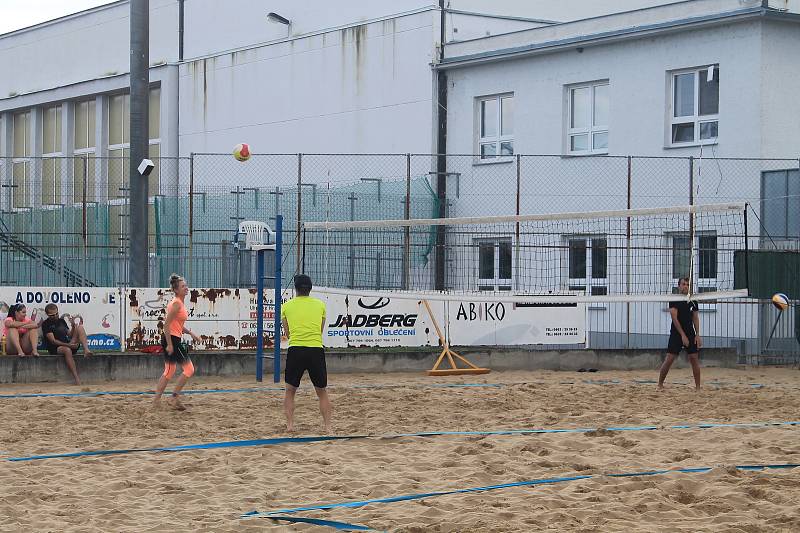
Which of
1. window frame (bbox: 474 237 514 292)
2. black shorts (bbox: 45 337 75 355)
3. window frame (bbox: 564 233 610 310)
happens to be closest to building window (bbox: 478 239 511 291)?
window frame (bbox: 474 237 514 292)

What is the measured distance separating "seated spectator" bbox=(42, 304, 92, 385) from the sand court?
145cm

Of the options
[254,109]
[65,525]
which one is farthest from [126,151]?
[65,525]

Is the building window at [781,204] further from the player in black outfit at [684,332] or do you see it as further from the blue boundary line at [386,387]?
the player in black outfit at [684,332]

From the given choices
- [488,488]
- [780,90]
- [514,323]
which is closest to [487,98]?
[780,90]

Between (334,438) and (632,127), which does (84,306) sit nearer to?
(334,438)

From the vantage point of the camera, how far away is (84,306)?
17.8m

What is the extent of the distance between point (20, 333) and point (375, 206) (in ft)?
29.4

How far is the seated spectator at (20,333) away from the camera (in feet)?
56.3

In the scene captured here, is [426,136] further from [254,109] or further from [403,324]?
[403,324]

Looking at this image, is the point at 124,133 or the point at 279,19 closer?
the point at 279,19

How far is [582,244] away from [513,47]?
245 inches

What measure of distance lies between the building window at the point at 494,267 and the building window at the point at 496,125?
4991 mm

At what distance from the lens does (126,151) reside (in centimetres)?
3619

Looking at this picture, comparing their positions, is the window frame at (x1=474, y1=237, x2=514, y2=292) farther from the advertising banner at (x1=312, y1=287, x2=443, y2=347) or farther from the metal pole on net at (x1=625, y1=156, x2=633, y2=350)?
the advertising banner at (x1=312, y1=287, x2=443, y2=347)
